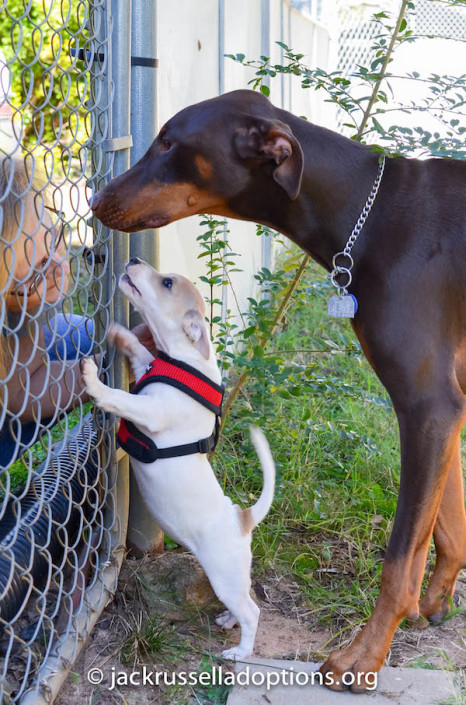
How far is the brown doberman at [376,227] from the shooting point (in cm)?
237

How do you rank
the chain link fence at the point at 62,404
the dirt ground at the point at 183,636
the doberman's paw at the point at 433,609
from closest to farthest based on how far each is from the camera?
the chain link fence at the point at 62,404, the dirt ground at the point at 183,636, the doberman's paw at the point at 433,609

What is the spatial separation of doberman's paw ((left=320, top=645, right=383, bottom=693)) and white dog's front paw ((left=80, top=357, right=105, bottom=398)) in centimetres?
107

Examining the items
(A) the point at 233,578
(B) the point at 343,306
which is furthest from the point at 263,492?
(B) the point at 343,306

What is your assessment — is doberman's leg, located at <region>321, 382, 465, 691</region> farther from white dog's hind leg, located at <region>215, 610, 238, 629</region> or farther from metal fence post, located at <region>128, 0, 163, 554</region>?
metal fence post, located at <region>128, 0, 163, 554</region>

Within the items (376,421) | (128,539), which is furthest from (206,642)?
(376,421)

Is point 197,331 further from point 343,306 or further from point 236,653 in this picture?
point 236,653

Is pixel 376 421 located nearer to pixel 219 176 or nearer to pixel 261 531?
pixel 261 531

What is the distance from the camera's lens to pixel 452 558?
9.36ft

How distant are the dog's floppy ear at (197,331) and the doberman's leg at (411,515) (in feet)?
2.13

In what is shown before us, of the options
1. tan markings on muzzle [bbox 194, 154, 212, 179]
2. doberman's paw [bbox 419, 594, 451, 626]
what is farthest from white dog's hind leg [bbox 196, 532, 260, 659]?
tan markings on muzzle [bbox 194, 154, 212, 179]

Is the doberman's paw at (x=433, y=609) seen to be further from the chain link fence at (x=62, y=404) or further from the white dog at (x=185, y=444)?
the chain link fence at (x=62, y=404)

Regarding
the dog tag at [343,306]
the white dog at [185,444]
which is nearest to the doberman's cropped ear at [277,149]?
the dog tag at [343,306]

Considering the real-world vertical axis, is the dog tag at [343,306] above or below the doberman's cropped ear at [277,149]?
below

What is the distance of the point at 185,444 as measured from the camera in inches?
95.4
